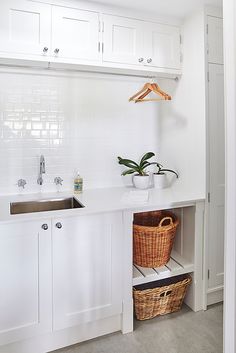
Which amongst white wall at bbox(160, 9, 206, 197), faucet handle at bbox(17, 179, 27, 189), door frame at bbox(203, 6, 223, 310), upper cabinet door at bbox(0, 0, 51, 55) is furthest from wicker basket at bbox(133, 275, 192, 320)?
upper cabinet door at bbox(0, 0, 51, 55)

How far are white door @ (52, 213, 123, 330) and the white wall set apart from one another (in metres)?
0.82

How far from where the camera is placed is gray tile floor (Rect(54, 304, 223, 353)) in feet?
6.09

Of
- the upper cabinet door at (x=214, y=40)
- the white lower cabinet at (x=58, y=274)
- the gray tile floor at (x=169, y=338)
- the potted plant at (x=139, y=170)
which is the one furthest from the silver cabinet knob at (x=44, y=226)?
the upper cabinet door at (x=214, y=40)

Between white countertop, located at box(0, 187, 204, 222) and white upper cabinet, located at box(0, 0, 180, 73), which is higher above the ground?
white upper cabinet, located at box(0, 0, 180, 73)

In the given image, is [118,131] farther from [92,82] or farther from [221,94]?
[221,94]

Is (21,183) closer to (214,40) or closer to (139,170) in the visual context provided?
(139,170)

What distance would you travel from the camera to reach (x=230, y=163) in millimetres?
1053

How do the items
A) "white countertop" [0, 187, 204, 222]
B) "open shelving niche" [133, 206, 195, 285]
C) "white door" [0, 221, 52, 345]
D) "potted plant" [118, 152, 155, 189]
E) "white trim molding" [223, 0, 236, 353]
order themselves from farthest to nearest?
"potted plant" [118, 152, 155, 189]
"open shelving niche" [133, 206, 195, 285]
"white countertop" [0, 187, 204, 222]
"white door" [0, 221, 52, 345]
"white trim molding" [223, 0, 236, 353]

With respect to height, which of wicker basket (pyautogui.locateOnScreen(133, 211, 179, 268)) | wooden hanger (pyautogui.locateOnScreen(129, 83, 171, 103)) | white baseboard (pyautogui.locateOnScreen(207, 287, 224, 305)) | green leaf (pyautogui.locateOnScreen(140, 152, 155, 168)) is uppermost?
wooden hanger (pyautogui.locateOnScreen(129, 83, 171, 103))

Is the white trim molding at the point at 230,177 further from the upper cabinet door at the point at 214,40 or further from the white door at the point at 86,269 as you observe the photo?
the upper cabinet door at the point at 214,40

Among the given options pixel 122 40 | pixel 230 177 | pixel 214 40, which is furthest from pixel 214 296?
pixel 122 40

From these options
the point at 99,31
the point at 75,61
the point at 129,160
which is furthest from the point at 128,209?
the point at 99,31

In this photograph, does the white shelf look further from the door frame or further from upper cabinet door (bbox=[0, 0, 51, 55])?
upper cabinet door (bbox=[0, 0, 51, 55])

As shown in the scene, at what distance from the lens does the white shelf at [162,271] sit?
6.85 feet
